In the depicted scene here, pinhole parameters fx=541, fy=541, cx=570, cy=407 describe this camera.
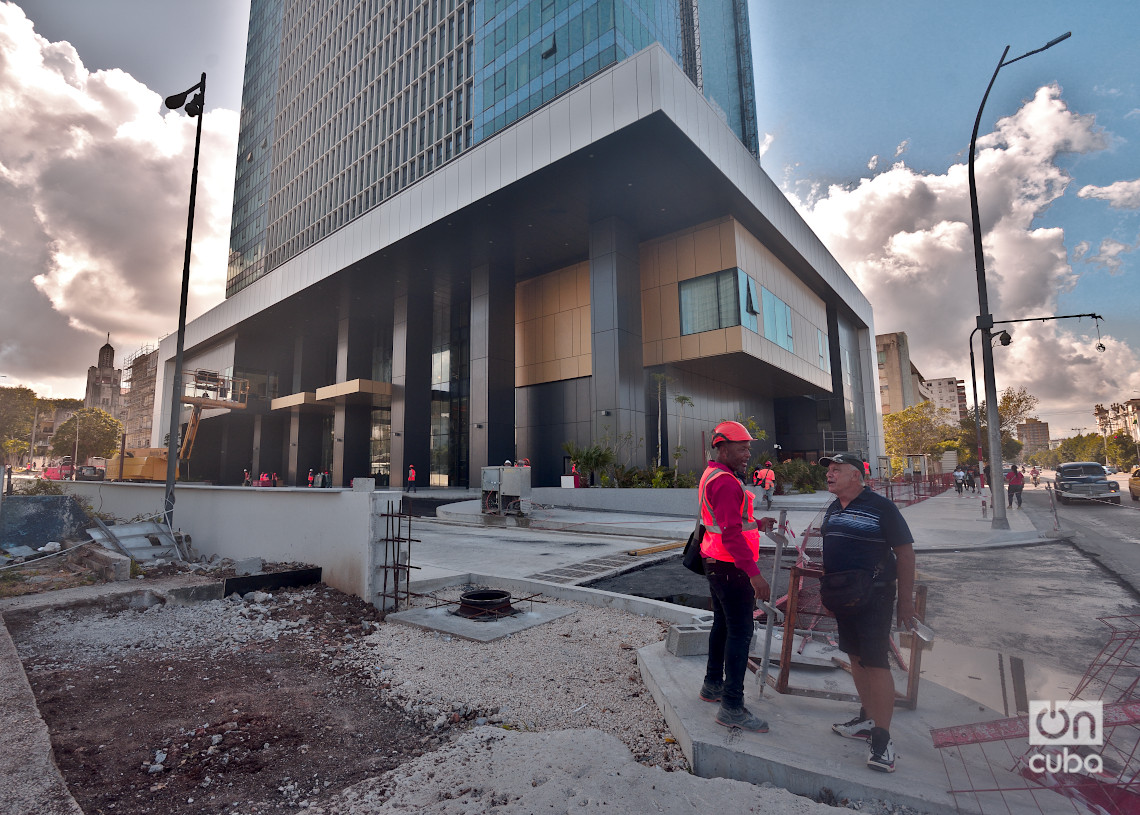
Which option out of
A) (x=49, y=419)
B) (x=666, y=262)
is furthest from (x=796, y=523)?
(x=49, y=419)

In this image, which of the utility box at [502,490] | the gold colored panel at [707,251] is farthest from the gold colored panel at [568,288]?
the utility box at [502,490]

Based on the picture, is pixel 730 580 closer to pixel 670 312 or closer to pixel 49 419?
pixel 670 312

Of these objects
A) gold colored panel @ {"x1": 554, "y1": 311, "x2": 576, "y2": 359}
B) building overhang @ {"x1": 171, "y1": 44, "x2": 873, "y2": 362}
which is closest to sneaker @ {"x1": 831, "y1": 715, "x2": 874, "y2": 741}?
building overhang @ {"x1": 171, "y1": 44, "x2": 873, "y2": 362}

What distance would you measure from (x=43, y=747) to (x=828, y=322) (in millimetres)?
45067

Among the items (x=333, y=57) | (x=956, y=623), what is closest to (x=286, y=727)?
(x=956, y=623)

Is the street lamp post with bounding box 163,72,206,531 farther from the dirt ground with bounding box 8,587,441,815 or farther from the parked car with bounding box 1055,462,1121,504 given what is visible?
the parked car with bounding box 1055,462,1121,504

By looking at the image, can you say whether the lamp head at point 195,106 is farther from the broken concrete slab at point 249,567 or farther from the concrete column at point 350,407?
the concrete column at point 350,407

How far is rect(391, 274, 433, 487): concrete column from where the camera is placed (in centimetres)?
3058

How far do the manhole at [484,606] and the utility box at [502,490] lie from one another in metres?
10.6

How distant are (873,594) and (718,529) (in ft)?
2.83

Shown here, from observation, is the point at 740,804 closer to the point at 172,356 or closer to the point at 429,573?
the point at 429,573

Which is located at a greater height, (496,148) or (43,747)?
(496,148)

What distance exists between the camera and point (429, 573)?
7.91m

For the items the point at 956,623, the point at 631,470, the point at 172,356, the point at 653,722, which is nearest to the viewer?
the point at 653,722
